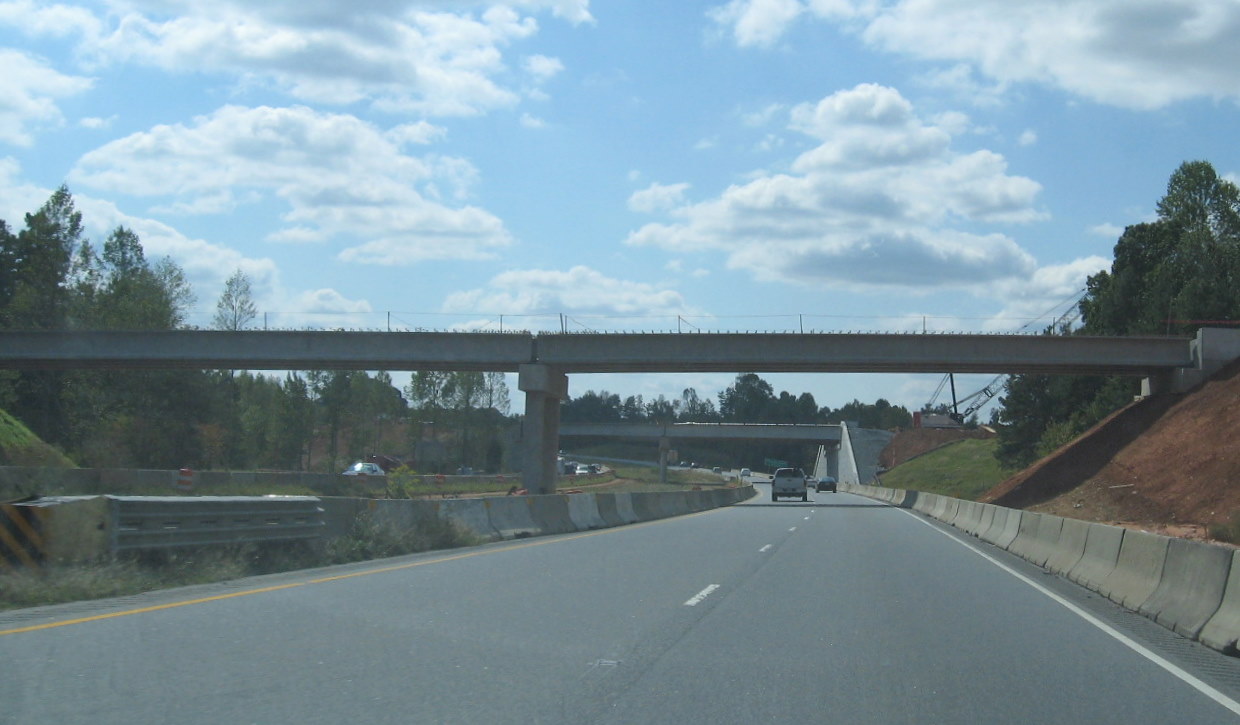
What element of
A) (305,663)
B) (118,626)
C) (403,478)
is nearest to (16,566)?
(118,626)

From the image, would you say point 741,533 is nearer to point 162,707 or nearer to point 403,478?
point 403,478

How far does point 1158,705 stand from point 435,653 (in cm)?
557

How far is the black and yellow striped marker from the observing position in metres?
13.2

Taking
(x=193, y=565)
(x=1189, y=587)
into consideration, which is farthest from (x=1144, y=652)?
(x=193, y=565)

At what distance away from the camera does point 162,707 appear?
7.56 metres

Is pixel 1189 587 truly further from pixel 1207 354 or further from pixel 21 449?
pixel 21 449

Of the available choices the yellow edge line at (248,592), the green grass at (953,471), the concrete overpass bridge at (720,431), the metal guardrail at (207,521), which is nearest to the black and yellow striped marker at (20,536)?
the metal guardrail at (207,521)

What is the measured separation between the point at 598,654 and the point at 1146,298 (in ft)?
241

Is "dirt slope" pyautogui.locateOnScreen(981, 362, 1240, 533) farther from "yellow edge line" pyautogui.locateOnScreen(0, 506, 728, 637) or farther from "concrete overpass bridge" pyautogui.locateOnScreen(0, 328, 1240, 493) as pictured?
"yellow edge line" pyautogui.locateOnScreen(0, 506, 728, 637)

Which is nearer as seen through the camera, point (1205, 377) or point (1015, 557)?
point (1015, 557)

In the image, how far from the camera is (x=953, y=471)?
314 ft

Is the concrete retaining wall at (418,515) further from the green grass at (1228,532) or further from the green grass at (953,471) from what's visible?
the green grass at (953,471)

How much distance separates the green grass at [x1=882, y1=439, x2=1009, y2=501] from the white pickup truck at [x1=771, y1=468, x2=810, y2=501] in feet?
35.2

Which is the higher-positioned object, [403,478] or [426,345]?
[426,345]
